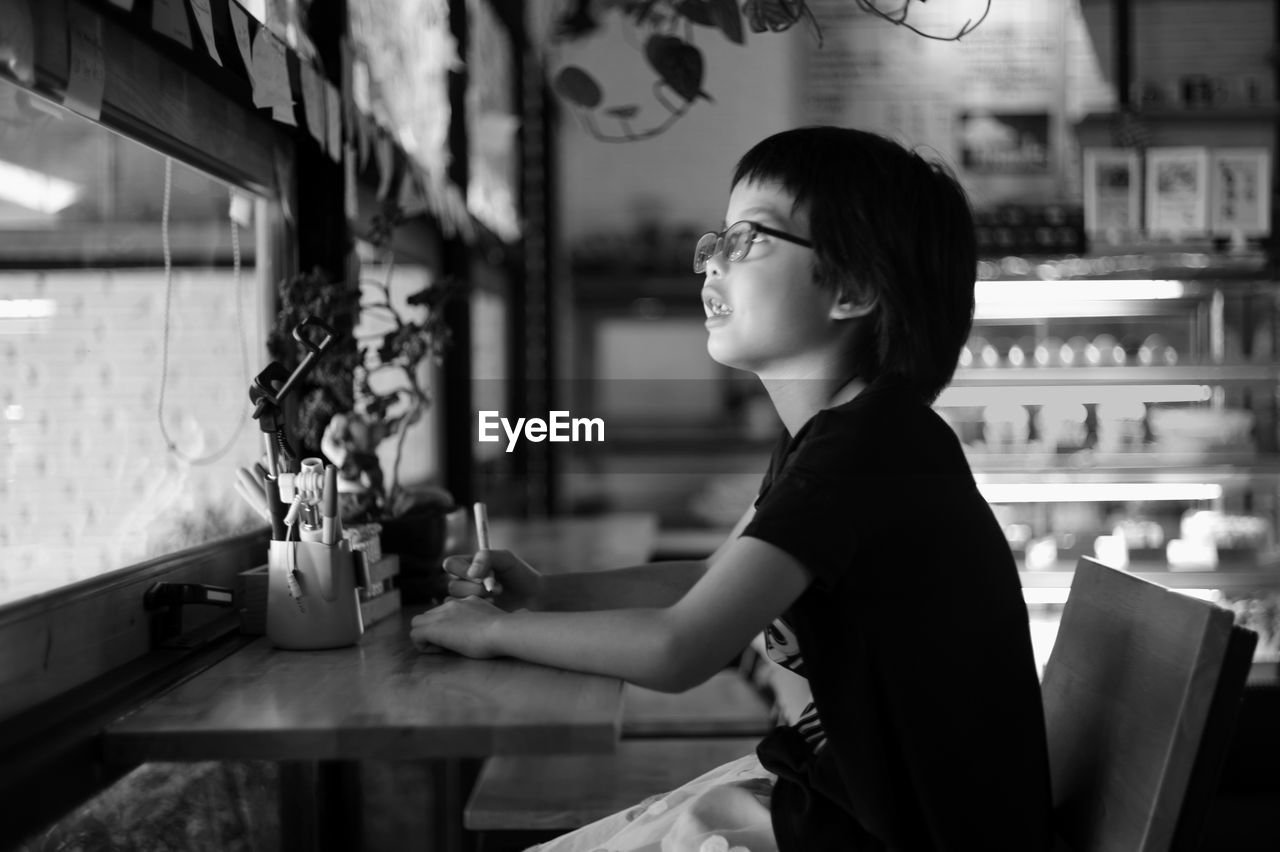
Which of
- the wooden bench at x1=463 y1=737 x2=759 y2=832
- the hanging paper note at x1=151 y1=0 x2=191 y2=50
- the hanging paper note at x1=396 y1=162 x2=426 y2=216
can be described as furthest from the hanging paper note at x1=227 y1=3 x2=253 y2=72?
the wooden bench at x1=463 y1=737 x2=759 y2=832

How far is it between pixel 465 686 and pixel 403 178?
5.57 ft

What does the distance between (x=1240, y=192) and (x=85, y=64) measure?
15.4 ft

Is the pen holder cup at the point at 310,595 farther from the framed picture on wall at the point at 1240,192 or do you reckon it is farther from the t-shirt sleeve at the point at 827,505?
the framed picture on wall at the point at 1240,192

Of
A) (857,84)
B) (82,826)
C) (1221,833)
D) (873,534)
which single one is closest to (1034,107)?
(857,84)

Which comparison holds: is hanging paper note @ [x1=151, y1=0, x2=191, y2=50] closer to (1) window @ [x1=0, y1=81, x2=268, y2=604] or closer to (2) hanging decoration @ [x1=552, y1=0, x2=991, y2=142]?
(1) window @ [x1=0, y1=81, x2=268, y2=604]

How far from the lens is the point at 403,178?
2645 millimetres

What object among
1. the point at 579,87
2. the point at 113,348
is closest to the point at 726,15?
the point at 579,87

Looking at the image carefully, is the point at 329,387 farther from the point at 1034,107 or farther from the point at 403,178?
the point at 1034,107

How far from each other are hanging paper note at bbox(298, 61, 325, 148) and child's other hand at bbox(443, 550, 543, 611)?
2.73 feet

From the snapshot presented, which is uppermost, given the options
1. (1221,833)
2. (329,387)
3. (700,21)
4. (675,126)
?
(675,126)

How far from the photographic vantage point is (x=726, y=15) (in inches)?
66.5

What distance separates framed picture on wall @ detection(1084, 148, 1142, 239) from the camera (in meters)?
4.72

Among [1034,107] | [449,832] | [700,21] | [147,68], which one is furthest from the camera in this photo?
[1034,107]

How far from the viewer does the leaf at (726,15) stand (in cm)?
169
